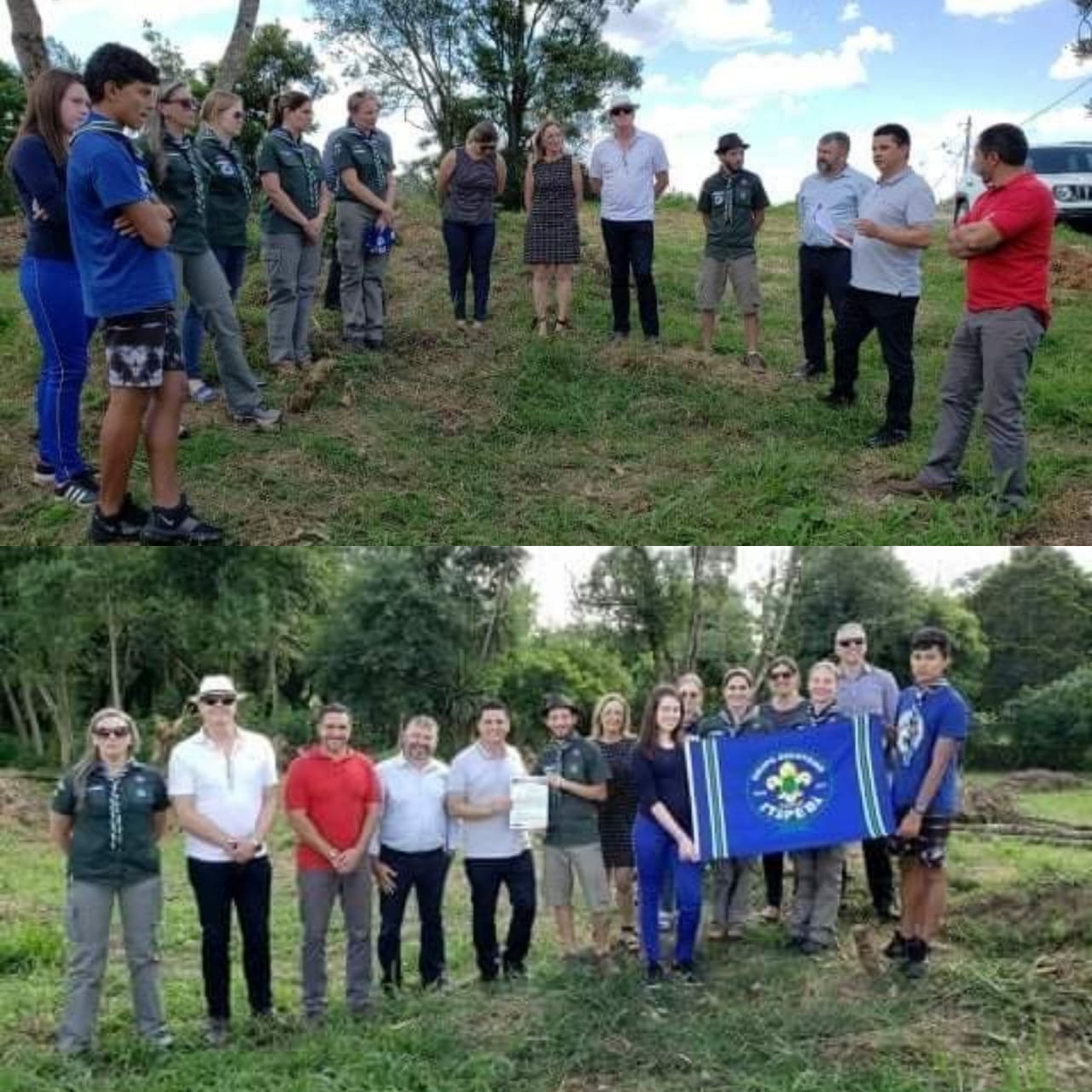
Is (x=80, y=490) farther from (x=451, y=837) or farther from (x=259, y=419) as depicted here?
(x=451, y=837)

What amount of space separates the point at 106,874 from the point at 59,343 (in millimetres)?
2575

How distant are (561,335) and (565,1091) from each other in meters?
6.01

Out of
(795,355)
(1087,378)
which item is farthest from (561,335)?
(1087,378)

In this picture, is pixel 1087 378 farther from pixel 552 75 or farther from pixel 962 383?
pixel 552 75

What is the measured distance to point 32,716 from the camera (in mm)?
19656

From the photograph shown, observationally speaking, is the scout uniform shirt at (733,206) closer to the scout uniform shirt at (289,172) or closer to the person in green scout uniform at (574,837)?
the scout uniform shirt at (289,172)

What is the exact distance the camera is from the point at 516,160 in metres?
21.6

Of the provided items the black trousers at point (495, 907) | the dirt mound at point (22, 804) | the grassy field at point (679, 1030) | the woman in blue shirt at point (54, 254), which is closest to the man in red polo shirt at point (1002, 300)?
the grassy field at point (679, 1030)

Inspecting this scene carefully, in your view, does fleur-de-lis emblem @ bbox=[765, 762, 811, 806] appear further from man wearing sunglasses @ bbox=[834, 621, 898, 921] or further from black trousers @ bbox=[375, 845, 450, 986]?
black trousers @ bbox=[375, 845, 450, 986]

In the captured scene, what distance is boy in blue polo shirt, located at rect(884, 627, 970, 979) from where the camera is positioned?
199 inches

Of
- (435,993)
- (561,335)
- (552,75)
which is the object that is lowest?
(435,993)

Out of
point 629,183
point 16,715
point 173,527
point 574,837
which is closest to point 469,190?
point 629,183

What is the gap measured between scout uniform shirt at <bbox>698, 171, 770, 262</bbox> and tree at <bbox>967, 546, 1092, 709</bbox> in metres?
11.9

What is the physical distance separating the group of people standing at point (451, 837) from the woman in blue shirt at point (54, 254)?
1870 mm
